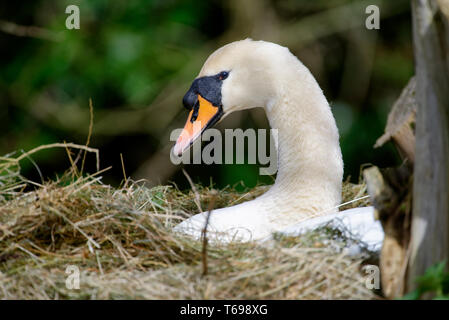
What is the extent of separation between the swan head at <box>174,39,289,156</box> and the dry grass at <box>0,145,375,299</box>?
88 cm

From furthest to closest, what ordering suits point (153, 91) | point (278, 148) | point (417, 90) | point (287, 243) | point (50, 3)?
point (50, 3), point (153, 91), point (278, 148), point (287, 243), point (417, 90)

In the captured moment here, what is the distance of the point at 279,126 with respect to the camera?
3.02 meters

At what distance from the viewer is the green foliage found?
1.66 metres

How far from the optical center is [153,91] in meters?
5.05

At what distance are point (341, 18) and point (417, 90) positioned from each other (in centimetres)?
368

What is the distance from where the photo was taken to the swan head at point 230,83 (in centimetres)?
305

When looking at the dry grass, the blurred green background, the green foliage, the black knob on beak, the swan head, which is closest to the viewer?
the green foliage

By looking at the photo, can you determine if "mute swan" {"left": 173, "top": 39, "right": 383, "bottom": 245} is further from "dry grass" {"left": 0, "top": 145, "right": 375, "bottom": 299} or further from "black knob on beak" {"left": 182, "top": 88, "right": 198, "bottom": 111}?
"dry grass" {"left": 0, "top": 145, "right": 375, "bottom": 299}

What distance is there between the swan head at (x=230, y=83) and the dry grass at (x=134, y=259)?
88 cm

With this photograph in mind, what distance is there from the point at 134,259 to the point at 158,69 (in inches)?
122

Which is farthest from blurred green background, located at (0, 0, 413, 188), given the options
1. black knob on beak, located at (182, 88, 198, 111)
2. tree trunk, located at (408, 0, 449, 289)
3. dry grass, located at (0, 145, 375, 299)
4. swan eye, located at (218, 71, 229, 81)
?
tree trunk, located at (408, 0, 449, 289)
